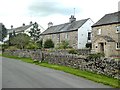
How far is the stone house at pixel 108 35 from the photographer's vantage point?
147 feet

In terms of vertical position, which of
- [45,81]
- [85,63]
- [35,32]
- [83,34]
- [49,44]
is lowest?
[45,81]

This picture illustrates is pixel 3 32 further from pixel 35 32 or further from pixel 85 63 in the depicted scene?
pixel 85 63

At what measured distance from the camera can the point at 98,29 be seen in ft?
165

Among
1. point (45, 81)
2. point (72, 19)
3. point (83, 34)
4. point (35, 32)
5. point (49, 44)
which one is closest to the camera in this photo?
point (45, 81)

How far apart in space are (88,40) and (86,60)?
1590 inches

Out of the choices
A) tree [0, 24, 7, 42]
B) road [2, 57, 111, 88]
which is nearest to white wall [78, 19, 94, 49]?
road [2, 57, 111, 88]

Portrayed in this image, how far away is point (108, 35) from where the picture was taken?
1858 inches

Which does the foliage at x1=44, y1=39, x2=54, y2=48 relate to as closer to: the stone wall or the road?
the stone wall

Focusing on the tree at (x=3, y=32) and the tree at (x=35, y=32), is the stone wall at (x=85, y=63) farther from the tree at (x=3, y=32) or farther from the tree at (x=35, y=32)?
the tree at (x=3, y=32)

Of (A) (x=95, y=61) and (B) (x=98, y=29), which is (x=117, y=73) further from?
(B) (x=98, y=29)

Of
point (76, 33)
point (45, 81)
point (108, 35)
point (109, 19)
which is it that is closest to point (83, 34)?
point (76, 33)

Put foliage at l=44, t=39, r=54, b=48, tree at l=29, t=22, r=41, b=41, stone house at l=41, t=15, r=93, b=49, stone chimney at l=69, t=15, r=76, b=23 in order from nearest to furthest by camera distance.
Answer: stone house at l=41, t=15, r=93, b=49
foliage at l=44, t=39, r=54, b=48
stone chimney at l=69, t=15, r=76, b=23
tree at l=29, t=22, r=41, b=41

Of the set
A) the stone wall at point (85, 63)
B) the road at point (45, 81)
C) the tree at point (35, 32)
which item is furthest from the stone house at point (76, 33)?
the road at point (45, 81)

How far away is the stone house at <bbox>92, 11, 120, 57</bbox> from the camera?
4491cm
